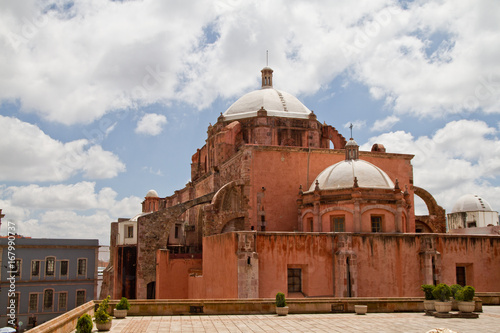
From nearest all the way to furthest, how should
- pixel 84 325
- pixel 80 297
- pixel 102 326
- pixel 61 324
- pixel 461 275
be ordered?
pixel 84 325
pixel 61 324
pixel 102 326
pixel 461 275
pixel 80 297

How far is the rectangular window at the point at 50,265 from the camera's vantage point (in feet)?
130

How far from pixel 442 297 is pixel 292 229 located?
548 inches

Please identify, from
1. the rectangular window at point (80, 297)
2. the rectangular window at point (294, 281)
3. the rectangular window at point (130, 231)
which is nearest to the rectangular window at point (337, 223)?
the rectangular window at point (294, 281)

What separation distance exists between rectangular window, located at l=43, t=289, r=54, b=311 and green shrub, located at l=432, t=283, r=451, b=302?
32500 mm

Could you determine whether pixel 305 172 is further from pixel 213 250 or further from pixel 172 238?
pixel 172 238

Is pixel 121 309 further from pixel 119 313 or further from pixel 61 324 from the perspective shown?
pixel 61 324

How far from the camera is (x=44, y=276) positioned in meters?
39.2

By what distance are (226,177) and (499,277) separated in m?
16.4

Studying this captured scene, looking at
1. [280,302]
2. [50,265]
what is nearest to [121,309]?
[280,302]

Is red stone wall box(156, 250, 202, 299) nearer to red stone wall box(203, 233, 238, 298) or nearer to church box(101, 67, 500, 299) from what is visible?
church box(101, 67, 500, 299)

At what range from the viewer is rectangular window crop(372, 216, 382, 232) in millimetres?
→ 25220

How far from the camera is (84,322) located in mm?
10070

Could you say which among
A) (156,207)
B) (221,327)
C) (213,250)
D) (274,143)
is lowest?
(221,327)

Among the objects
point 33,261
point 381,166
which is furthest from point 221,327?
point 33,261
